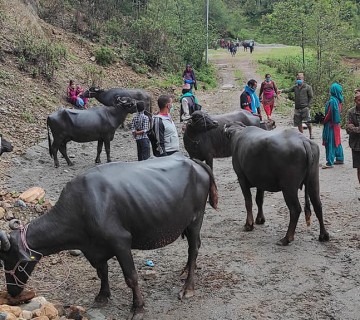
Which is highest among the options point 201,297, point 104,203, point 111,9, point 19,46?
point 111,9

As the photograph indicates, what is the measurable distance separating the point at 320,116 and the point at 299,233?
419 centimetres

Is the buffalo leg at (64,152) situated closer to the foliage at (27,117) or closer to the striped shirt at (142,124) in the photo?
the foliage at (27,117)

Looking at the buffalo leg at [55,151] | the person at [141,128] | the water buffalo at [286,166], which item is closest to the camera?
the water buffalo at [286,166]

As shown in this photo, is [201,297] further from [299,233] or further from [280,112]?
[280,112]

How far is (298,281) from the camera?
584cm

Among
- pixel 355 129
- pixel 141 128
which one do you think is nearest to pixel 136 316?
pixel 141 128

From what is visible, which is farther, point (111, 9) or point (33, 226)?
point (111, 9)

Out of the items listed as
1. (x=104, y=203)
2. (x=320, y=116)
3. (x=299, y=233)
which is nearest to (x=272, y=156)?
(x=299, y=233)

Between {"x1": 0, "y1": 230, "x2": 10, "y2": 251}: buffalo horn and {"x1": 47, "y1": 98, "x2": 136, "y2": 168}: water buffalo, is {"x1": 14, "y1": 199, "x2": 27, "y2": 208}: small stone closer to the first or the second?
{"x1": 0, "y1": 230, "x2": 10, "y2": 251}: buffalo horn

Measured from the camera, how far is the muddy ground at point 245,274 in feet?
17.4

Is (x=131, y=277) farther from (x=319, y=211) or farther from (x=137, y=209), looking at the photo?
(x=319, y=211)

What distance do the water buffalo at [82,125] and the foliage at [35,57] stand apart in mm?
5890

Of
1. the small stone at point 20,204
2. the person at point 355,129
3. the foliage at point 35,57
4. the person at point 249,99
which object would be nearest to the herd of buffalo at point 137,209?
the person at point 355,129

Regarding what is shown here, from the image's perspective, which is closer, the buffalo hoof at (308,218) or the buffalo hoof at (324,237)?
the buffalo hoof at (324,237)
